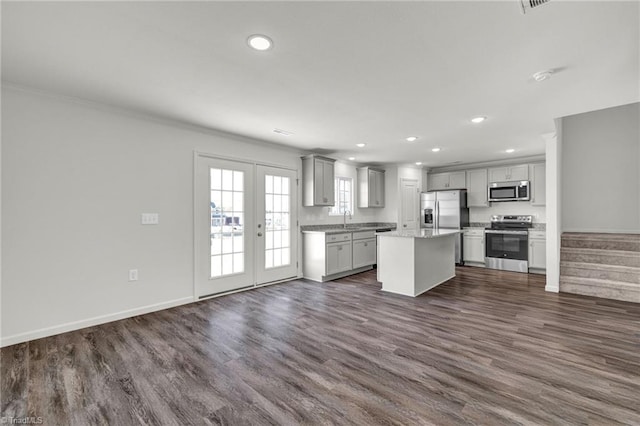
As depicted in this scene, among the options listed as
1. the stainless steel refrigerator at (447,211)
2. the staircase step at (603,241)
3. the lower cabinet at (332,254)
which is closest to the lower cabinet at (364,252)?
the lower cabinet at (332,254)

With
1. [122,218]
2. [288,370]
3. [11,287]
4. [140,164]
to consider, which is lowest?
[288,370]

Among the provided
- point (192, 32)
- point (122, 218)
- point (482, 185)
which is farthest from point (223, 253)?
point (482, 185)

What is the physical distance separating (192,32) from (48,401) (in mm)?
2649

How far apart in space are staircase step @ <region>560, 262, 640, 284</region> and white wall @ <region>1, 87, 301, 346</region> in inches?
233

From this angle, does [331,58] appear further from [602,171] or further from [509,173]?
[602,171]

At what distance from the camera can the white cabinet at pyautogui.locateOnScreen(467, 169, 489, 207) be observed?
6695 millimetres

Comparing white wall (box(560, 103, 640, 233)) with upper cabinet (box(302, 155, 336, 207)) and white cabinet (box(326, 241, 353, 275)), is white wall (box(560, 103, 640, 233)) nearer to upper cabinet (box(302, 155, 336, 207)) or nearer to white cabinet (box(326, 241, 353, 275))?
white cabinet (box(326, 241, 353, 275))

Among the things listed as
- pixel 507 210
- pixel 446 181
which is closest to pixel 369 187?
pixel 446 181

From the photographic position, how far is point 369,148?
5258 millimetres

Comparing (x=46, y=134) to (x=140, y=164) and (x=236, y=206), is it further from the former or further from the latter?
(x=236, y=206)

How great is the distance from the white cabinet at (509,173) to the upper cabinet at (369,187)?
260 centimetres

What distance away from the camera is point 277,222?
16.5 feet

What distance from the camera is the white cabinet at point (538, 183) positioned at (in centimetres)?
592

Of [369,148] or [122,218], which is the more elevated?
[369,148]
